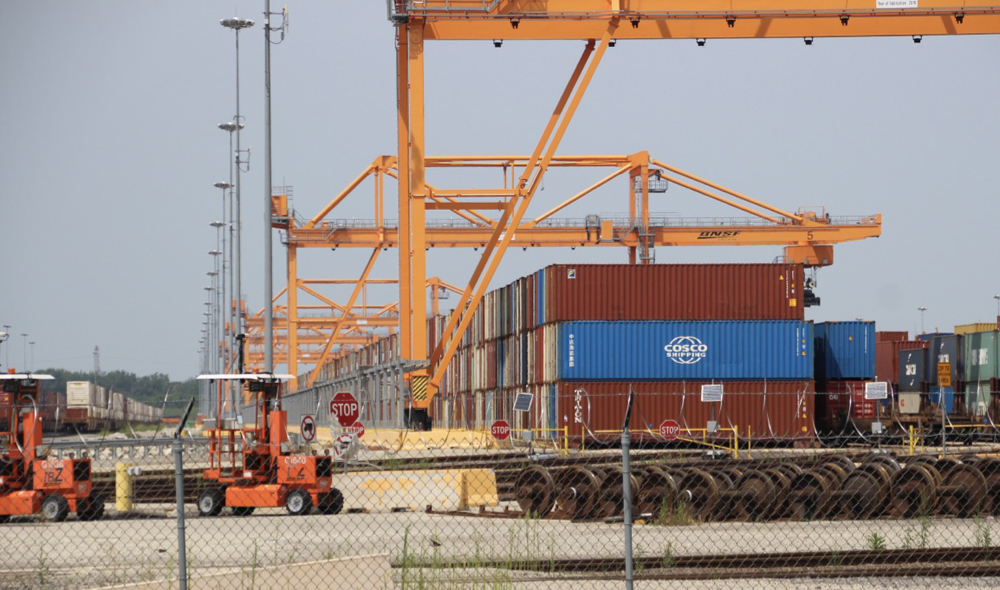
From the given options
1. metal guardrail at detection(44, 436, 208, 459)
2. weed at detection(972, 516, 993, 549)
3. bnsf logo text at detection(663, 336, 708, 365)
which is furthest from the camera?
bnsf logo text at detection(663, 336, 708, 365)

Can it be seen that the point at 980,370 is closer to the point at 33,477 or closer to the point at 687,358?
the point at 687,358

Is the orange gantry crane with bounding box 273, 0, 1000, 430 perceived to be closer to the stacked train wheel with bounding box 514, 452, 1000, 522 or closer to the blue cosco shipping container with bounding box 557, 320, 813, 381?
the blue cosco shipping container with bounding box 557, 320, 813, 381

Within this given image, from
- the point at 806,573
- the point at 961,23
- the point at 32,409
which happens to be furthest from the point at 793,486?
the point at 961,23

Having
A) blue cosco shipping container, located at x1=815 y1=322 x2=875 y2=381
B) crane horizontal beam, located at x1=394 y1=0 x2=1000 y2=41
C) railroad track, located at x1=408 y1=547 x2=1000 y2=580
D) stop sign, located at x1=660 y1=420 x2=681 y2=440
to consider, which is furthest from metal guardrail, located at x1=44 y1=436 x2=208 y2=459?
blue cosco shipping container, located at x1=815 y1=322 x2=875 y2=381

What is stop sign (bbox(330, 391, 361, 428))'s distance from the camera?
727 inches

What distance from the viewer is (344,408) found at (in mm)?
18562

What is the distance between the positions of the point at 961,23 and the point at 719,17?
6.21 metres

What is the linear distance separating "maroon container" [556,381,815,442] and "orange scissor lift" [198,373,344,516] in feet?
55.9

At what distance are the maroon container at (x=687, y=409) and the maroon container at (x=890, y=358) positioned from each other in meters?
10.9

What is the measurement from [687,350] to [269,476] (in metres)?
19.6

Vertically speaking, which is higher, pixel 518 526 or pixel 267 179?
pixel 267 179

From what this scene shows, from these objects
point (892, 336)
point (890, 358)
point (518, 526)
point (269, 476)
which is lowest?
point (518, 526)

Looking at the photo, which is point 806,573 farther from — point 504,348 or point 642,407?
point 504,348

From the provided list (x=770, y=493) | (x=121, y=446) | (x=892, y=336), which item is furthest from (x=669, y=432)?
(x=892, y=336)
